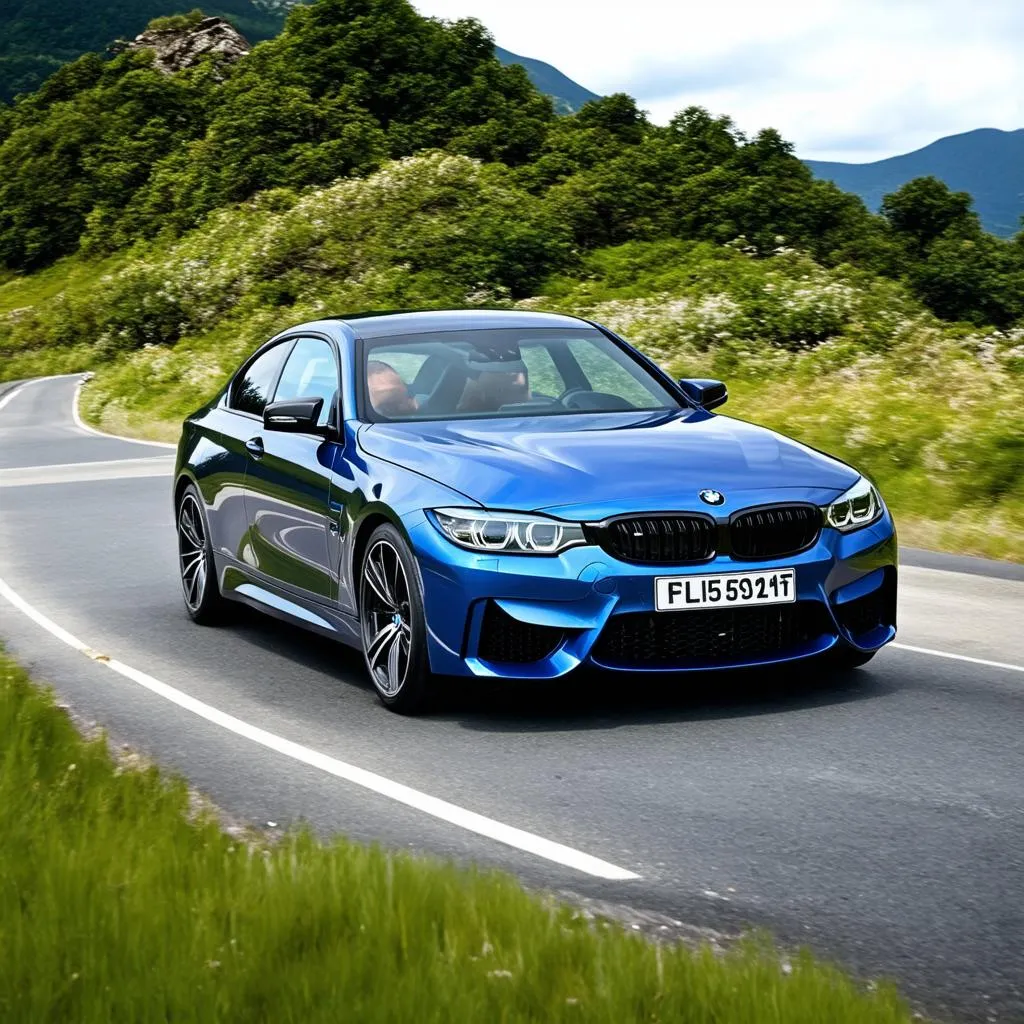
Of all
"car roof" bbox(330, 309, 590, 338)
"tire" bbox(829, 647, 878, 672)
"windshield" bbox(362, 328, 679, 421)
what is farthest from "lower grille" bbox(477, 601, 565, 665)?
"car roof" bbox(330, 309, 590, 338)

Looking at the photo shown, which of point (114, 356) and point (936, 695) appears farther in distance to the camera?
point (114, 356)

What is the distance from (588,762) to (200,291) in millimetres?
55264

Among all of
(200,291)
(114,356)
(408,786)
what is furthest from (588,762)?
(114,356)

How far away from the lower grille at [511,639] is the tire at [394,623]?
0.85 feet

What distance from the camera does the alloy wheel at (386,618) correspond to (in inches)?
281

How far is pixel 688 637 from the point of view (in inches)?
267

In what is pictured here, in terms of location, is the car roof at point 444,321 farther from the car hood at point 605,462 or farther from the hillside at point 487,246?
the hillside at point 487,246

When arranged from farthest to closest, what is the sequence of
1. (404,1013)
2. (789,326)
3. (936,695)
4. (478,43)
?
(478,43) < (789,326) < (936,695) < (404,1013)

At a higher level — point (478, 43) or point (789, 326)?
point (478, 43)

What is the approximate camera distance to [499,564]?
263 inches

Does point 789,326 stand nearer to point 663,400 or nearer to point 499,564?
point 663,400

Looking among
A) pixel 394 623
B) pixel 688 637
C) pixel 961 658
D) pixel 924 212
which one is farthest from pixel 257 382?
pixel 924 212

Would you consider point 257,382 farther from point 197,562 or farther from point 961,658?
point 961,658

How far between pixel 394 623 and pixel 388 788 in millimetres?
1209
